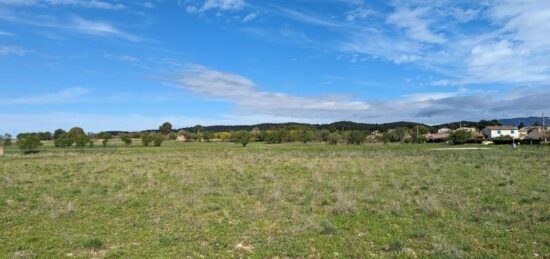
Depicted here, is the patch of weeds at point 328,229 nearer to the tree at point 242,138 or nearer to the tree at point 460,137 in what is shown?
the tree at point 242,138

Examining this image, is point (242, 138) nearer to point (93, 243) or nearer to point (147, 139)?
point (147, 139)

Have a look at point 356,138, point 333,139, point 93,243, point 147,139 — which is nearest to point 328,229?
point 93,243

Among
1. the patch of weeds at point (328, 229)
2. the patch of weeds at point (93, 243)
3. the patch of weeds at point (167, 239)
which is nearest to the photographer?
the patch of weeds at point (93, 243)

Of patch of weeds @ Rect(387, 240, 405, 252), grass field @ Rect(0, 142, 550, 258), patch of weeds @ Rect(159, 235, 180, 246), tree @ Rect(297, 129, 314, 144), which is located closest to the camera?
patch of weeds @ Rect(387, 240, 405, 252)

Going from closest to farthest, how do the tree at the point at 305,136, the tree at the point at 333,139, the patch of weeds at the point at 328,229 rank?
1. the patch of weeds at the point at 328,229
2. the tree at the point at 333,139
3. the tree at the point at 305,136

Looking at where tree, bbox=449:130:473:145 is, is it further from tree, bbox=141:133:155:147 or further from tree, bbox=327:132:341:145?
tree, bbox=141:133:155:147

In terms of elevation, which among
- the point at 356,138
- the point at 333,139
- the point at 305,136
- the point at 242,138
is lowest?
the point at 333,139

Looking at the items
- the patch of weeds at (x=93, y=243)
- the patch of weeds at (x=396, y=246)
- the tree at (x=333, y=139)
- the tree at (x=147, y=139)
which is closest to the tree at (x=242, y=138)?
the tree at (x=147, y=139)

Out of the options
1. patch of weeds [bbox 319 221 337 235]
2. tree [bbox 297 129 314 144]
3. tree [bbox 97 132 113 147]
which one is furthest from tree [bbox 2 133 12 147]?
patch of weeds [bbox 319 221 337 235]

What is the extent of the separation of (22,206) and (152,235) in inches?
267

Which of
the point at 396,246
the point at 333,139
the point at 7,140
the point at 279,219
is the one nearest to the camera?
the point at 396,246

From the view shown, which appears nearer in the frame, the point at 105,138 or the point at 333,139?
the point at 105,138

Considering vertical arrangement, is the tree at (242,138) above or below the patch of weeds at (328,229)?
above

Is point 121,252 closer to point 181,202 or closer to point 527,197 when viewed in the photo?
point 181,202
